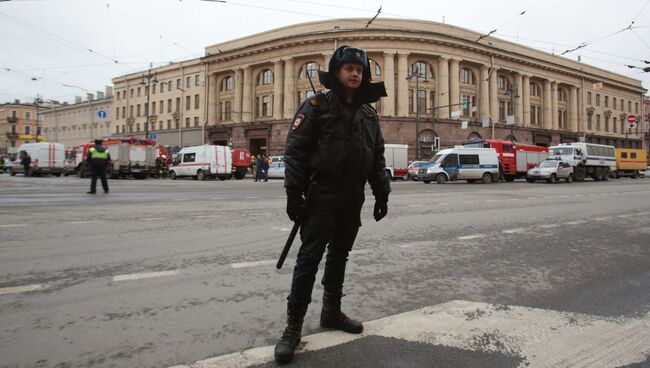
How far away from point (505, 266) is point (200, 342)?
341 centimetres

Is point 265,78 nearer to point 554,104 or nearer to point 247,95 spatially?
point 247,95

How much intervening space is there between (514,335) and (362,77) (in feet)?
6.30

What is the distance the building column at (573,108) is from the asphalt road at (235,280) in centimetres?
6224

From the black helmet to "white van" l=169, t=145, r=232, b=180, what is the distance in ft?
92.0

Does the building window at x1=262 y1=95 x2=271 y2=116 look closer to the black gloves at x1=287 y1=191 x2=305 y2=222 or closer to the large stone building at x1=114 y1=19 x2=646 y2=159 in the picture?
the large stone building at x1=114 y1=19 x2=646 y2=159

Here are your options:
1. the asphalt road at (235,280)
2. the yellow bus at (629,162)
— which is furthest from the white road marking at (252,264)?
the yellow bus at (629,162)

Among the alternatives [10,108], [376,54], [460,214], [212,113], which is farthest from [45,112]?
[460,214]

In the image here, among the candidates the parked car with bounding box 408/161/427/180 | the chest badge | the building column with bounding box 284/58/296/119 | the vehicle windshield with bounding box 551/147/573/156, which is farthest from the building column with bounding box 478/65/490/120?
the chest badge

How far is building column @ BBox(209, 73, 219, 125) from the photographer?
5416 cm

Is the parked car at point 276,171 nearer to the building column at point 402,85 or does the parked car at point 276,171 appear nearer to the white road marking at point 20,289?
the building column at point 402,85

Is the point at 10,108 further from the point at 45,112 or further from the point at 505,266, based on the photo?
the point at 505,266

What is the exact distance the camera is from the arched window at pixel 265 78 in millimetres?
50478

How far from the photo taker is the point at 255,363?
7.04 ft

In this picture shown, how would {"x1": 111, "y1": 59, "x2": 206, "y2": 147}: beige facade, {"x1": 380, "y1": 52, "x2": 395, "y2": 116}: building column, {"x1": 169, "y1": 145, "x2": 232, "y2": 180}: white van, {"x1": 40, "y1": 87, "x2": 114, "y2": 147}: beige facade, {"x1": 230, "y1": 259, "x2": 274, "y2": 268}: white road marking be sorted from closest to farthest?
1. {"x1": 230, "y1": 259, "x2": 274, "y2": 268}: white road marking
2. {"x1": 169, "y1": 145, "x2": 232, "y2": 180}: white van
3. {"x1": 380, "y1": 52, "x2": 395, "y2": 116}: building column
4. {"x1": 111, "y1": 59, "x2": 206, "y2": 147}: beige facade
5. {"x1": 40, "y1": 87, "x2": 114, "y2": 147}: beige facade
